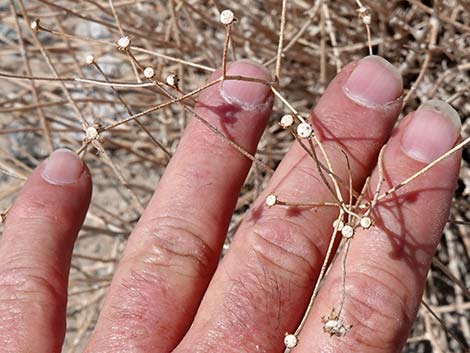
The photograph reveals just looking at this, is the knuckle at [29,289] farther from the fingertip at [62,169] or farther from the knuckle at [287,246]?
the knuckle at [287,246]

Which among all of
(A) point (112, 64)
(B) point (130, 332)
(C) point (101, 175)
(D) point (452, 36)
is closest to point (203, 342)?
(B) point (130, 332)

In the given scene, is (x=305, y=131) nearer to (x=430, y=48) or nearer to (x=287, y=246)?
(x=287, y=246)

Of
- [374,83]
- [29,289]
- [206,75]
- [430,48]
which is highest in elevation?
[374,83]

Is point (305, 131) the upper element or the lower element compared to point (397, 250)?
upper

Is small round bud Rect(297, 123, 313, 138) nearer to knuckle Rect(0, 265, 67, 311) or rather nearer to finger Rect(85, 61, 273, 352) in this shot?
finger Rect(85, 61, 273, 352)

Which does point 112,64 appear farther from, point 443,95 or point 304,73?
point 443,95

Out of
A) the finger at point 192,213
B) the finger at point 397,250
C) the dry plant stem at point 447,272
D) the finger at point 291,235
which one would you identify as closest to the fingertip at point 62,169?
the finger at point 192,213

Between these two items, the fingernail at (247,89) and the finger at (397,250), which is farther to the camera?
the fingernail at (247,89)

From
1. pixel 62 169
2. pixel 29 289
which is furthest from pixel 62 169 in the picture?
pixel 29 289

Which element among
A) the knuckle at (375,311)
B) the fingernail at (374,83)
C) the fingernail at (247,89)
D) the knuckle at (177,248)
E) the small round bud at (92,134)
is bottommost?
the knuckle at (177,248)
